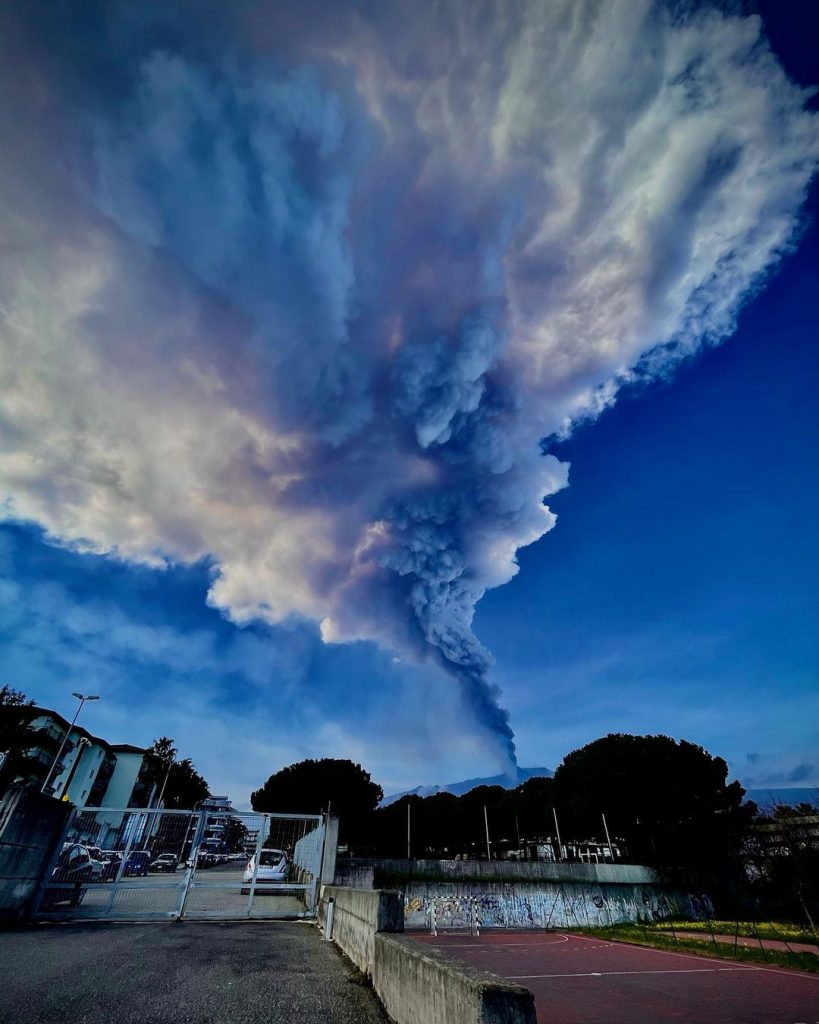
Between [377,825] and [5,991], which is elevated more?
[377,825]

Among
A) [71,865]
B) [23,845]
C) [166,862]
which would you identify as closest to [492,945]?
[166,862]

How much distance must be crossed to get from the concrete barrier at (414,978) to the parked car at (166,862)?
6.56m

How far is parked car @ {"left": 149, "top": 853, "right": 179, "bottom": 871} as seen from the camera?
11.9 meters

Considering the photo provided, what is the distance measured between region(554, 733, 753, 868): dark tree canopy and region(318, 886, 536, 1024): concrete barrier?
1237 inches

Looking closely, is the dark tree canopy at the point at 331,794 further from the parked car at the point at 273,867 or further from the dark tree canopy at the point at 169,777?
the parked car at the point at 273,867

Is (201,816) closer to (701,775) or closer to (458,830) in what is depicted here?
(701,775)

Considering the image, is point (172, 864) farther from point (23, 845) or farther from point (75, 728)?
point (75, 728)

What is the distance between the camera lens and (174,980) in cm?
547

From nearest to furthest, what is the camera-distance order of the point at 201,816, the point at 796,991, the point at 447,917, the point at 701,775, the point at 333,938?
the point at 333,938
the point at 796,991
the point at 201,816
the point at 447,917
the point at 701,775

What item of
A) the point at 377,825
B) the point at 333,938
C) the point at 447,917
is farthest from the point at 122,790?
the point at 333,938

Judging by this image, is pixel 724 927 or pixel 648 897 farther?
pixel 648 897

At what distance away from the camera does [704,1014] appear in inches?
300

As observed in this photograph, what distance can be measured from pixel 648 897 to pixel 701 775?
56.3ft

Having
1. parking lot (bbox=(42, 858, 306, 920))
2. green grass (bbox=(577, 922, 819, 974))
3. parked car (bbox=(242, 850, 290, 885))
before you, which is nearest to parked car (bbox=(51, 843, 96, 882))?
parking lot (bbox=(42, 858, 306, 920))
